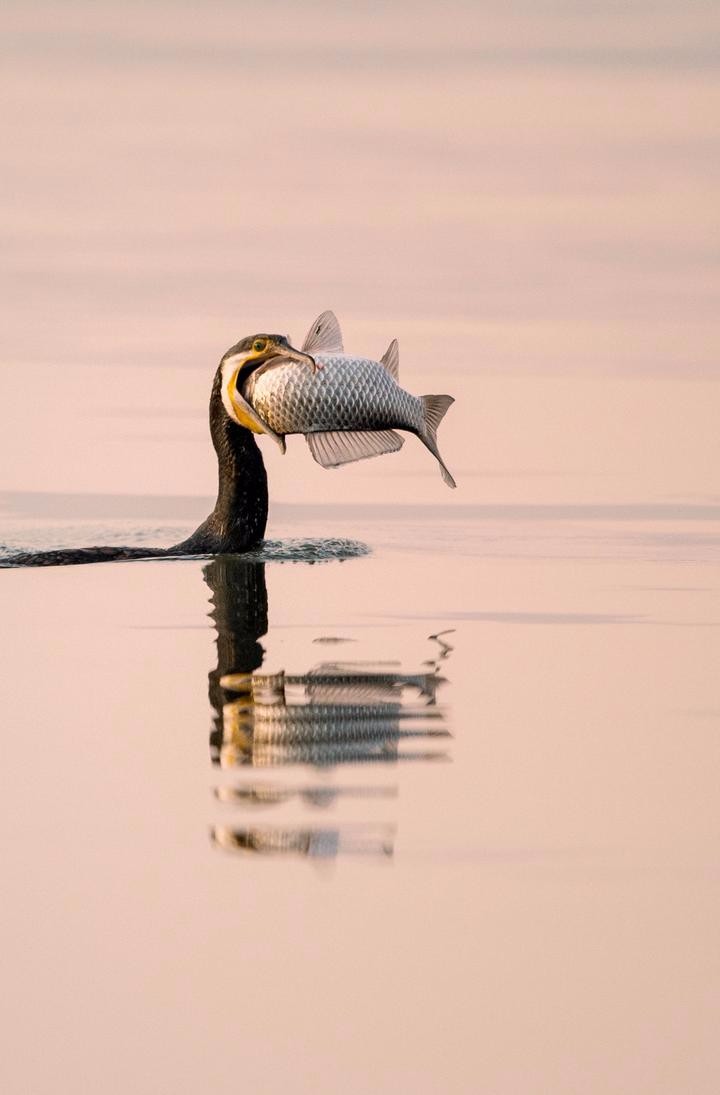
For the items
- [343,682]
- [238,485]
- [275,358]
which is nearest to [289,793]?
[343,682]

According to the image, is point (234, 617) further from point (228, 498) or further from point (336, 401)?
point (228, 498)

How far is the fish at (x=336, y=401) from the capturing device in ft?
41.2

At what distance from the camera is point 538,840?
6.19 m

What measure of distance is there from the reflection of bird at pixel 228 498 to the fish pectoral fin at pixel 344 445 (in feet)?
1.21

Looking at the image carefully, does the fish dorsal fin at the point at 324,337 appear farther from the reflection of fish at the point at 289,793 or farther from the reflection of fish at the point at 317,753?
the reflection of fish at the point at 289,793

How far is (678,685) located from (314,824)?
9.51ft

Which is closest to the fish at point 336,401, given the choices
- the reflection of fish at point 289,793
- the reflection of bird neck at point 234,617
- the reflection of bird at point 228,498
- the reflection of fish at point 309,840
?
the reflection of bird at point 228,498

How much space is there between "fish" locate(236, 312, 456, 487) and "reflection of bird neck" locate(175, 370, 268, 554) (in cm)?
44

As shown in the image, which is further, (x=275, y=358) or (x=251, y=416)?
(x=251, y=416)

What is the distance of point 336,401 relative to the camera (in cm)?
1259

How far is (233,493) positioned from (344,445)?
95 centimetres

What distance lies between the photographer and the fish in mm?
12547

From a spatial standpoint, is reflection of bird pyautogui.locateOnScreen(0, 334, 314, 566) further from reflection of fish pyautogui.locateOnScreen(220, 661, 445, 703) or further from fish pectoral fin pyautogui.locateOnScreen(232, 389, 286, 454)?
reflection of fish pyautogui.locateOnScreen(220, 661, 445, 703)

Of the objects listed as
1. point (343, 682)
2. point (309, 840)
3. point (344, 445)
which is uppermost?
point (344, 445)
